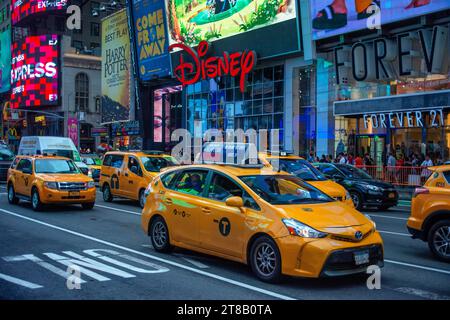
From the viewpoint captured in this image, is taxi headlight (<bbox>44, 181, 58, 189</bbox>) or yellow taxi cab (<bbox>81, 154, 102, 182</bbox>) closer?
taxi headlight (<bbox>44, 181, 58, 189</bbox>)

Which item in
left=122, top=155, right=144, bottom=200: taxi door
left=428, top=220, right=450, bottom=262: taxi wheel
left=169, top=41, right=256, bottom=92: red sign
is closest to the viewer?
left=428, top=220, right=450, bottom=262: taxi wheel

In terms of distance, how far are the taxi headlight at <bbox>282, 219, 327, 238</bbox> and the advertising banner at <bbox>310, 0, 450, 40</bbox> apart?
1890cm

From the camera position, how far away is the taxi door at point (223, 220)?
7.56 m

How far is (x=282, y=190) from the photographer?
8.01 meters

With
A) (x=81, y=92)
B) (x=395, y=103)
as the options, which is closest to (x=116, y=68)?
(x=81, y=92)

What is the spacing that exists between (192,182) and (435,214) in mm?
4261

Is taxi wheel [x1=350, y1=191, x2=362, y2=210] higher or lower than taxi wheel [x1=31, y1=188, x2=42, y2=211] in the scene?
lower

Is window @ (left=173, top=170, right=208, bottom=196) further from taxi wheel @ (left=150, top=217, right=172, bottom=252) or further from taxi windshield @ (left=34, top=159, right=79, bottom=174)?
taxi windshield @ (left=34, top=159, right=79, bottom=174)

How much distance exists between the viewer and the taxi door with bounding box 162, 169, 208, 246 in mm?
8422

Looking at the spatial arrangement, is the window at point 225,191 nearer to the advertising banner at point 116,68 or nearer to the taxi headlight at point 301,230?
the taxi headlight at point 301,230

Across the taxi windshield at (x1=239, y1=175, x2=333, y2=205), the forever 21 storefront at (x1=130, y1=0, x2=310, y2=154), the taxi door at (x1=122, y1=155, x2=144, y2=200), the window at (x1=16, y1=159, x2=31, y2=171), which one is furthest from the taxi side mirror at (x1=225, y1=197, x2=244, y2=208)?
the forever 21 storefront at (x1=130, y1=0, x2=310, y2=154)

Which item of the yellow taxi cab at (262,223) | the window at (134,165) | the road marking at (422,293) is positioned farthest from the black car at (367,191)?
the road marking at (422,293)

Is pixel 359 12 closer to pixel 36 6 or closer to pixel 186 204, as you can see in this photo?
pixel 186 204
